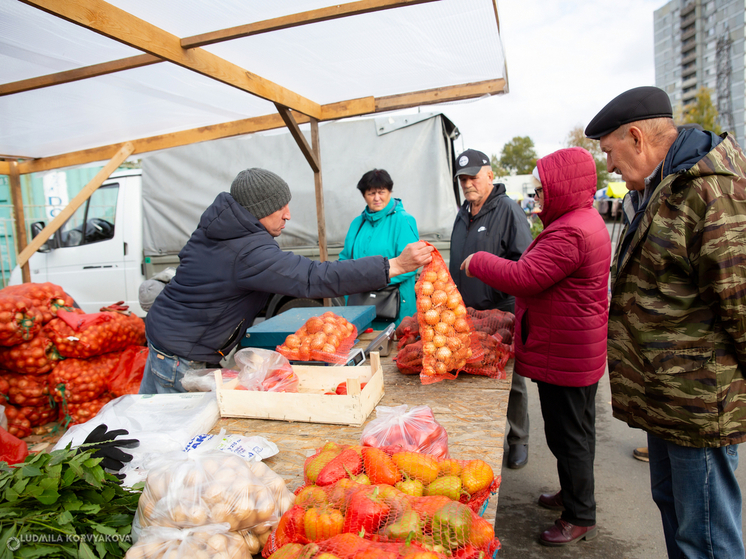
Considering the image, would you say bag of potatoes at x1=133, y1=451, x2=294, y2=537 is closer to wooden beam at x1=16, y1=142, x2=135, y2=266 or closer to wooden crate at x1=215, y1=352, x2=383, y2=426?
wooden crate at x1=215, y1=352, x2=383, y2=426

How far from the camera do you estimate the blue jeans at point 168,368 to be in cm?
248

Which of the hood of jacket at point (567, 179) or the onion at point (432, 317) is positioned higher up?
the hood of jacket at point (567, 179)

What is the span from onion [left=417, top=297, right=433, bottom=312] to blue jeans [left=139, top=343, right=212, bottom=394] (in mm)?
1255

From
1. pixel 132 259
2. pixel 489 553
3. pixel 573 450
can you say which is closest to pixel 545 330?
pixel 573 450

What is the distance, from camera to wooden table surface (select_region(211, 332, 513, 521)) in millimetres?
1694

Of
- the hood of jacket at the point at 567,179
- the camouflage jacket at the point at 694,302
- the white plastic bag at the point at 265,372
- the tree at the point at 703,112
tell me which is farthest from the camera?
the tree at the point at 703,112

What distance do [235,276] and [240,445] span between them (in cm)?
93

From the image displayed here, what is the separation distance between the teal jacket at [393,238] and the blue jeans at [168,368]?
2096mm

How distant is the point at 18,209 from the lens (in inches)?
216

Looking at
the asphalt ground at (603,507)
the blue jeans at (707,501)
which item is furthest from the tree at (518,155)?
the blue jeans at (707,501)

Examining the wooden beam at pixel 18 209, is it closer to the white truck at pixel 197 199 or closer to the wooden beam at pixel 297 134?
the white truck at pixel 197 199

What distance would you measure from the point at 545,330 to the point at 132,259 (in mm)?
5846

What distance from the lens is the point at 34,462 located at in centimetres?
137

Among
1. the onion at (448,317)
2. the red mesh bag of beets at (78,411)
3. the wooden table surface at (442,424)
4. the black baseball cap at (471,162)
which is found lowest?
the red mesh bag of beets at (78,411)
